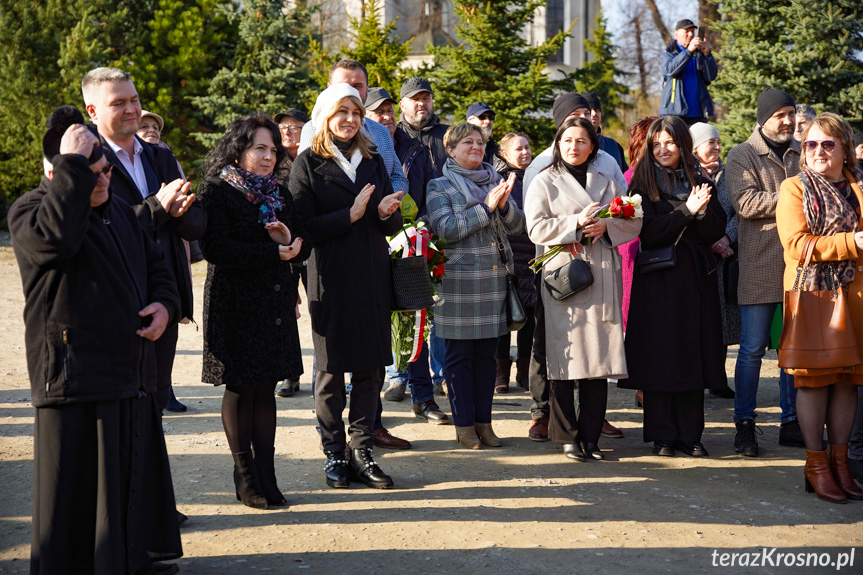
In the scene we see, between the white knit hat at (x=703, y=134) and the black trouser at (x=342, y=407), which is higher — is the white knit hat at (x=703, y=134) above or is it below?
above

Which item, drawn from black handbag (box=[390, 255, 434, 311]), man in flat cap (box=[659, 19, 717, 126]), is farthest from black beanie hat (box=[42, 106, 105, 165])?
man in flat cap (box=[659, 19, 717, 126])

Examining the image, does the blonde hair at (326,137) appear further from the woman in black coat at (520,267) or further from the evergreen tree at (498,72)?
the evergreen tree at (498,72)

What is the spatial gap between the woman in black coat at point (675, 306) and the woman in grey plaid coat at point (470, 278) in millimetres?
943

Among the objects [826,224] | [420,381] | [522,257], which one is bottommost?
[420,381]

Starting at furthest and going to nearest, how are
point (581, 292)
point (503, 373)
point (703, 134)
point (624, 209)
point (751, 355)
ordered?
point (503, 373) → point (703, 134) → point (751, 355) → point (581, 292) → point (624, 209)

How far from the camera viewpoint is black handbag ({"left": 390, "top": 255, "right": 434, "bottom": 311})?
5621 millimetres

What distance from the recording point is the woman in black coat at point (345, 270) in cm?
532

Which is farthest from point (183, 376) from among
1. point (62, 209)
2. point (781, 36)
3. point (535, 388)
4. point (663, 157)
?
point (781, 36)

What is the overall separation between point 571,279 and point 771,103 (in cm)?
209

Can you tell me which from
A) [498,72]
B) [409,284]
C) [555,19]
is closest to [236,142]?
[409,284]

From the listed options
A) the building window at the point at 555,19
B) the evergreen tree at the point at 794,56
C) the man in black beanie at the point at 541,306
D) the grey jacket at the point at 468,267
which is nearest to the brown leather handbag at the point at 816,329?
the man in black beanie at the point at 541,306

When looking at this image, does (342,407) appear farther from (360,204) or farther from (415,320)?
(360,204)

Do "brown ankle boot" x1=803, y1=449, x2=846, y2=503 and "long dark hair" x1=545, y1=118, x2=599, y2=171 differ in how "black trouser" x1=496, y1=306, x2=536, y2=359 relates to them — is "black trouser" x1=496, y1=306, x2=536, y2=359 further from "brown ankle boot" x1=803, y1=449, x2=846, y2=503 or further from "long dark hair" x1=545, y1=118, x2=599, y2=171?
"brown ankle boot" x1=803, y1=449, x2=846, y2=503

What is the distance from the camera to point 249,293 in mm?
4879
